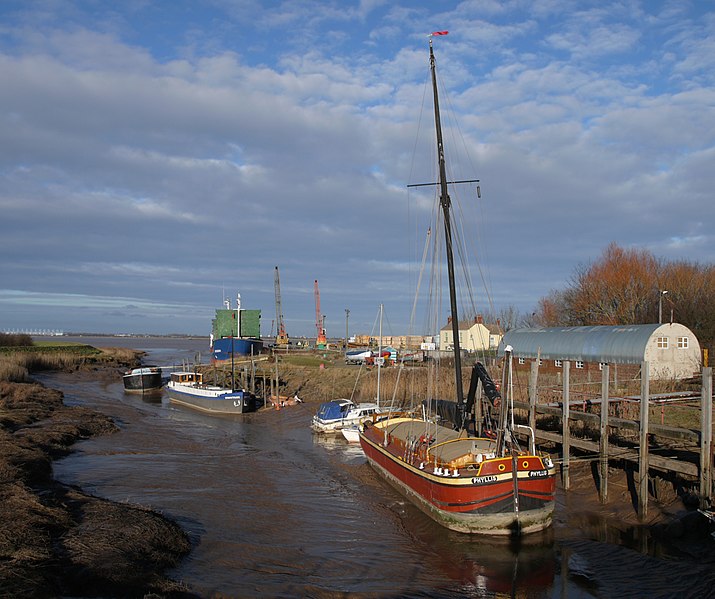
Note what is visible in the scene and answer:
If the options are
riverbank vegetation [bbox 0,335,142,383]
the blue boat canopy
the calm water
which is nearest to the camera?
the calm water

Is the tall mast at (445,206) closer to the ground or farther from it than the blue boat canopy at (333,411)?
farther from it

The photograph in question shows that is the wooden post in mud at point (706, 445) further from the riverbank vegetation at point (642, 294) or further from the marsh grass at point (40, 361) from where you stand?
the marsh grass at point (40, 361)

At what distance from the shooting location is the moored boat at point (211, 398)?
46.9m

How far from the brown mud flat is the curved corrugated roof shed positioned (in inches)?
941

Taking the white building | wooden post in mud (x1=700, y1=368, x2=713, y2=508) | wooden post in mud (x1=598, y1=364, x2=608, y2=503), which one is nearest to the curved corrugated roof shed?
wooden post in mud (x1=598, y1=364, x2=608, y2=503)

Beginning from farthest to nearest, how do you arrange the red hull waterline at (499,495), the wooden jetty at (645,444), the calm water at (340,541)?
1. the red hull waterline at (499,495)
2. the wooden jetty at (645,444)
3. the calm water at (340,541)

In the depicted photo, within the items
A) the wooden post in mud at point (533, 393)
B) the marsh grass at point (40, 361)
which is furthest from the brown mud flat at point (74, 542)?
the marsh grass at point (40, 361)

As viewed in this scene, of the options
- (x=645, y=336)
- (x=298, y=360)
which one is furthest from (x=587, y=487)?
(x=298, y=360)

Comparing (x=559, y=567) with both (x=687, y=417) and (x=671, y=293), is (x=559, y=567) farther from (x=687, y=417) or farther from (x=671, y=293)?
(x=671, y=293)

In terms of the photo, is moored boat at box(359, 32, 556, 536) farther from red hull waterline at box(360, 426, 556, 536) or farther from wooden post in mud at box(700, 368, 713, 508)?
wooden post in mud at box(700, 368, 713, 508)

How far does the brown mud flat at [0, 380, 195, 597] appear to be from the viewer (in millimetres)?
11305

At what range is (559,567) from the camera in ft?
50.3

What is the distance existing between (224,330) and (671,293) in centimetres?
6771

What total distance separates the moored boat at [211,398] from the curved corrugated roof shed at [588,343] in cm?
2039
